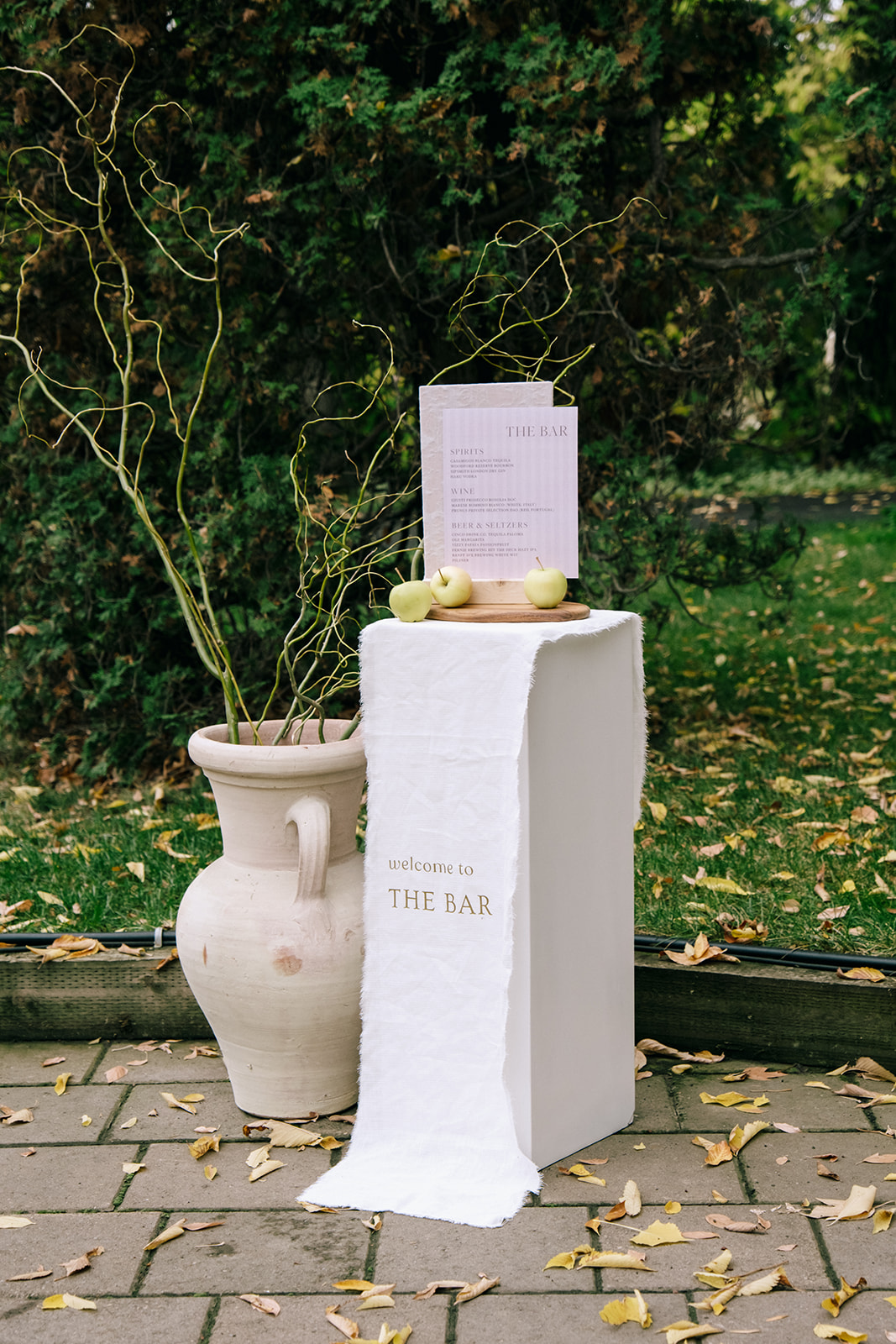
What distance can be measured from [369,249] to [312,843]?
2716 mm

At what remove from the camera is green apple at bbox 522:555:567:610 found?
2.54 meters

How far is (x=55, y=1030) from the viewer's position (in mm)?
3217

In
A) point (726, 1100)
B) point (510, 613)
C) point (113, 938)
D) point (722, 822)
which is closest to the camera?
point (510, 613)

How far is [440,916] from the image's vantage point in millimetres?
2545

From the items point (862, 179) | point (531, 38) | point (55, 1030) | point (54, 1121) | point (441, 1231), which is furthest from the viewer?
point (862, 179)

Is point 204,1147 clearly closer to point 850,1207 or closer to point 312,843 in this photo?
point 312,843

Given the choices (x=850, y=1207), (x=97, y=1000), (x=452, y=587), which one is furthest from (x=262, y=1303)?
(x=452, y=587)

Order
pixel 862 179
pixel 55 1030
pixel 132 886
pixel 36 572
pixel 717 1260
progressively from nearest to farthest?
pixel 717 1260 → pixel 55 1030 → pixel 132 886 → pixel 862 179 → pixel 36 572

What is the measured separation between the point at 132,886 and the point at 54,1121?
0.93 metres

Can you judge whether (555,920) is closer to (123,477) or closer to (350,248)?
(123,477)

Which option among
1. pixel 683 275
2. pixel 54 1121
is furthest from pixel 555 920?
pixel 683 275

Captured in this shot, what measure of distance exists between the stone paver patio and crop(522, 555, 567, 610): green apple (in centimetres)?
90

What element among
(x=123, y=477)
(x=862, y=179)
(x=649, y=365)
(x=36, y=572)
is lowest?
(x=36, y=572)

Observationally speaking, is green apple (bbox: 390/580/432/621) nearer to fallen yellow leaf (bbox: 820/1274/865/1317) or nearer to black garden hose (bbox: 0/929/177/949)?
black garden hose (bbox: 0/929/177/949)
